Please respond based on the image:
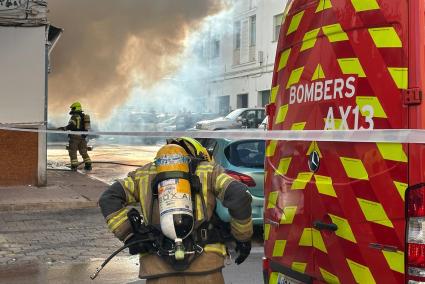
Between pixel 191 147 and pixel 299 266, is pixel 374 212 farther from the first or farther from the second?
pixel 191 147

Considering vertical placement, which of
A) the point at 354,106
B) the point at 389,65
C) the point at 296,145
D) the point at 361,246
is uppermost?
the point at 389,65

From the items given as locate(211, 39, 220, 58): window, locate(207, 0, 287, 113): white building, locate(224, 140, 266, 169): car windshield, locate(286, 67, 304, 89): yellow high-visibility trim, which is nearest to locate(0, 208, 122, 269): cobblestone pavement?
locate(224, 140, 266, 169): car windshield

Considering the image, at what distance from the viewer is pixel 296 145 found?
308 cm

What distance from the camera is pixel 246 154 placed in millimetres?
6656

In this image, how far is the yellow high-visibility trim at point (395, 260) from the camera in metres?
2.37

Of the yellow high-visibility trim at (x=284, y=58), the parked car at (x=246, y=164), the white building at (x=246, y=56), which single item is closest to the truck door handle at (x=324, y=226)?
the yellow high-visibility trim at (x=284, y=58)

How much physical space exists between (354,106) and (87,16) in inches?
546

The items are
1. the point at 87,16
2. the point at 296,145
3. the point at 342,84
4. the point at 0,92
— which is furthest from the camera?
the point at 87,16

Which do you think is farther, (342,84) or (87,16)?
(87,16)

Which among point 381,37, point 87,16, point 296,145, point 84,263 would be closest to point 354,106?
point 381,37

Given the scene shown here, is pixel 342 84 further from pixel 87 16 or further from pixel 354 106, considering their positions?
pixel 87 16

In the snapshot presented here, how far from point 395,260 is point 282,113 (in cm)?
121

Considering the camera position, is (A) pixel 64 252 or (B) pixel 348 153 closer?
(B) pixel 348 153

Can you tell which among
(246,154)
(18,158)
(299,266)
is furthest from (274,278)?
(18,158)
